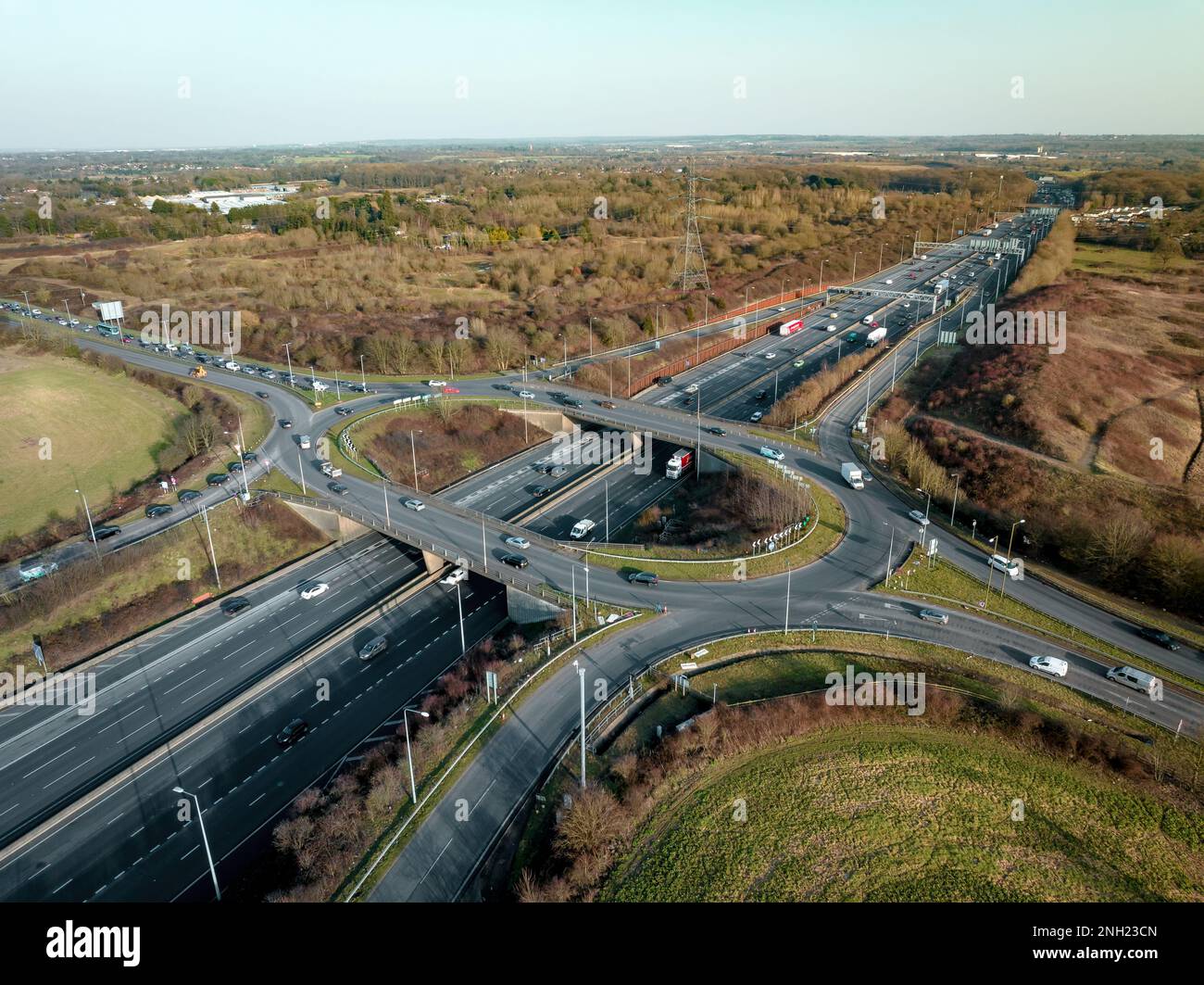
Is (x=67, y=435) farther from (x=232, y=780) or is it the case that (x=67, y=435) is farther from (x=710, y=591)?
(x=710, y=591)

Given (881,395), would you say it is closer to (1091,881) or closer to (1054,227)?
(1091,881)

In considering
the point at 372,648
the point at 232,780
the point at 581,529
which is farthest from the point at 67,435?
A: the point at 581,529

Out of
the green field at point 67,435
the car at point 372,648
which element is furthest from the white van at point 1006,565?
the green field at point 67,435

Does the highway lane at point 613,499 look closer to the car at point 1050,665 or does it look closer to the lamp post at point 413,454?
the lamp post at point 413,454

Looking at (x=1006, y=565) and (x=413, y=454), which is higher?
(x=413, y=454)

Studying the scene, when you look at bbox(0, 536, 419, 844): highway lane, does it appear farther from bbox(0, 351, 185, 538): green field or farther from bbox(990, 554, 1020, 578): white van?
bbox(990, 554, 1020, 578): white van

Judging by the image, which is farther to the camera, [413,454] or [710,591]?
[413,454]

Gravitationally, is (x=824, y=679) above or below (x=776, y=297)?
below

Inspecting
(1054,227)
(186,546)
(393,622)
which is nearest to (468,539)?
(393,622)
